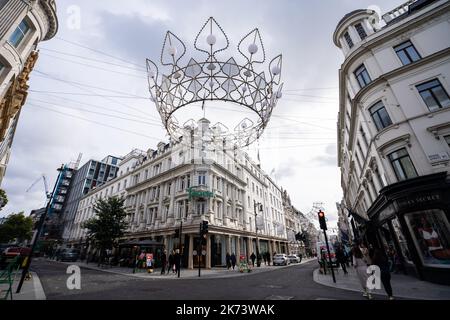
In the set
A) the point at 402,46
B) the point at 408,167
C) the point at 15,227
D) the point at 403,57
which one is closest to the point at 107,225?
the point at 15,227

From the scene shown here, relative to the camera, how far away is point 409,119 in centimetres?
1226

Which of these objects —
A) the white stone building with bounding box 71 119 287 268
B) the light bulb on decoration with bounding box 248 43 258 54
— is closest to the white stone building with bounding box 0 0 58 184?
the white stone building with bounding box 71 119 287 268

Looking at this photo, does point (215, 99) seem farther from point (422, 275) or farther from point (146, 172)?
point (146, 172)

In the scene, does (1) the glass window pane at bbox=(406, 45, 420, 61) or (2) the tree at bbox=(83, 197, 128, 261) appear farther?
(2) the tree at bbox=(83, 197, 128, 261)

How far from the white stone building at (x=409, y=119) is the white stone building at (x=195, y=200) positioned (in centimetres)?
1088

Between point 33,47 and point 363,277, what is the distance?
21627 mm

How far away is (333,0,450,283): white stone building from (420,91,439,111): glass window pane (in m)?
0.04

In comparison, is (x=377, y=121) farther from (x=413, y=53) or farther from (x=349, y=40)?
(x=349, y=40)

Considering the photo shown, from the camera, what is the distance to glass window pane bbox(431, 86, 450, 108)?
38.0 ft

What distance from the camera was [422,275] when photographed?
10539mm

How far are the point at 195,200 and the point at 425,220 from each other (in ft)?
70.4

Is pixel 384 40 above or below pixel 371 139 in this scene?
above

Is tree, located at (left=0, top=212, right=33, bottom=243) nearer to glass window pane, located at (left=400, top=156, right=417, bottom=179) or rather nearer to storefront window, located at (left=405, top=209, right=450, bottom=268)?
storefront window, located at (left=405, top=209, right=450, bottom=268)
